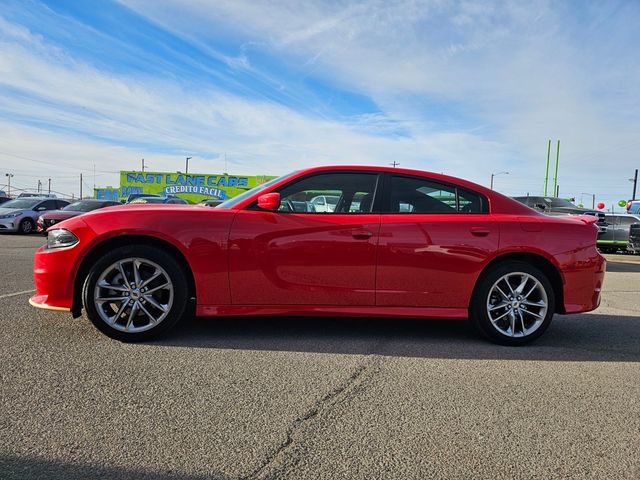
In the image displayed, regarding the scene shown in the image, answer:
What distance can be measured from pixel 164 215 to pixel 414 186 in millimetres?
2197

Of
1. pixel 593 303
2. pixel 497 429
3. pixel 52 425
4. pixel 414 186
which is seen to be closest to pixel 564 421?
pixel 497 429

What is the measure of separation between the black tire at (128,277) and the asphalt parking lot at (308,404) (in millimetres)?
118

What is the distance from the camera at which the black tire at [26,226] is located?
16.8 meters

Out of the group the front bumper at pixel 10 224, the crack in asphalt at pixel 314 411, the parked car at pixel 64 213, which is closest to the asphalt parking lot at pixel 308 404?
the crack in asphalt at pixel 314 411

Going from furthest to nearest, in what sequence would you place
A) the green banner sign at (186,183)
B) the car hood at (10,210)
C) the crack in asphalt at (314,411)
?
the green banner sign at (186,183), the car hood at (10,210), the crack in asphalt at (314,411)

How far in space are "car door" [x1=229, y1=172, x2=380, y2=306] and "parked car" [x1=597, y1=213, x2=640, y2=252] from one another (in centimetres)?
1499

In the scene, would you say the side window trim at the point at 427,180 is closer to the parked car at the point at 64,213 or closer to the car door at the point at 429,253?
the car door at the point at 429,253

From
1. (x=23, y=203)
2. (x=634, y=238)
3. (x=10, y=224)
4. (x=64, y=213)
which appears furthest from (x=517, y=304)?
(x=23, y=203)

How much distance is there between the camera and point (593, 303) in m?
4.40

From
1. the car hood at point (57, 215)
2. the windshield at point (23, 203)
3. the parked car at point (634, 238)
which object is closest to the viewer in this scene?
the parked car at point (634, 238)

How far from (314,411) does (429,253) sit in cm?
188

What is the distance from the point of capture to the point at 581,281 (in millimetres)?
4344

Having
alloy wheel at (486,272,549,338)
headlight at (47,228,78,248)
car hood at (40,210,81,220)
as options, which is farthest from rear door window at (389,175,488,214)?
car hood at (40,210,81,220)

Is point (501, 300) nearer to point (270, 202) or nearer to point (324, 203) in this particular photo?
point (324, 203)
